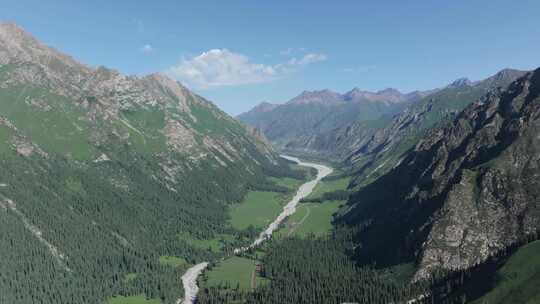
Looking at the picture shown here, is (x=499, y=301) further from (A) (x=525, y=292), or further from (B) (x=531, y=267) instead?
(B) (x=531, y=267)

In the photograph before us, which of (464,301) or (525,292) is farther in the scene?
(464,301)

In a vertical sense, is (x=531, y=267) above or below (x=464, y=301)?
above

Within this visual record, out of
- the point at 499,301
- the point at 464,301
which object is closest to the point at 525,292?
the point at 499,301

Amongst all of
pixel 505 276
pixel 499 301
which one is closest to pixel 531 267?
pixel 505 276

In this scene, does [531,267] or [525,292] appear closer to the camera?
[525,292]

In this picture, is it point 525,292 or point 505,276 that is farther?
point 505,276

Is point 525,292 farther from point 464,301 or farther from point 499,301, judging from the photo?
point 464,301

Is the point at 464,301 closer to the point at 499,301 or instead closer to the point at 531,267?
the point at 499,301

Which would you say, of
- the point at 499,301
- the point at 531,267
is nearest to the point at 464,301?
the point at 499,301
